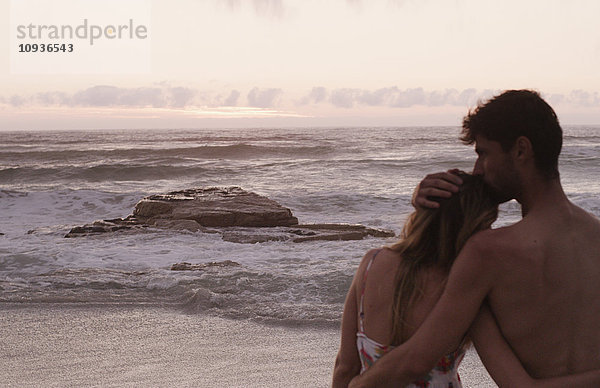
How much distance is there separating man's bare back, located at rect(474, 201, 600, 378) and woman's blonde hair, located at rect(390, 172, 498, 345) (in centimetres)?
6

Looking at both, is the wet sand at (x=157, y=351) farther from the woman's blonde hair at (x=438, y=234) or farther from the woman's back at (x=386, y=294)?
the woman's blonde hair at (x=438, y=234)

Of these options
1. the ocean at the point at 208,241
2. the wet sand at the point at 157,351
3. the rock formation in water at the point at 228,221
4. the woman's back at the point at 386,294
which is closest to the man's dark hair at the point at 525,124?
the woman's back at the point at 386,294

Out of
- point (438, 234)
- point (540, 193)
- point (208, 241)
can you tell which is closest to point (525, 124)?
point (540, 193)

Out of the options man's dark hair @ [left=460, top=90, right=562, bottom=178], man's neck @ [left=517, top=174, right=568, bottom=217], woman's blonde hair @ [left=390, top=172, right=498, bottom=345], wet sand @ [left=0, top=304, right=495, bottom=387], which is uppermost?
man's dark hair @ [left=460, top=90, right=562, bottom=178]

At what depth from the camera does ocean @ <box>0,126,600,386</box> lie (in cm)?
575

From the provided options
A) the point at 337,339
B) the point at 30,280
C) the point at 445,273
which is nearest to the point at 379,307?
the point at 445,273

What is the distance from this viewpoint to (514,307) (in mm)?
1648

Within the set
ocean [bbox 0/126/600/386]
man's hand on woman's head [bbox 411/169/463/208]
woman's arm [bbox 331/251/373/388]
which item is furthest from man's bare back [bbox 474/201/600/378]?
ocean [bbox 0/126/600/386]

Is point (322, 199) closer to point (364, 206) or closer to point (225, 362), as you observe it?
point (364, 206)

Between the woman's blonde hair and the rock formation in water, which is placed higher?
the woman's blonde hair

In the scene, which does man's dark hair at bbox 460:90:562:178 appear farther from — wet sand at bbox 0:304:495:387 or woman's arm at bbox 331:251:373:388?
wet sand at bbox 0:304:495:387

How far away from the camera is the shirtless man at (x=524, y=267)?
1.58 metres

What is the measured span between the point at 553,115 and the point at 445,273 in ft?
1.59

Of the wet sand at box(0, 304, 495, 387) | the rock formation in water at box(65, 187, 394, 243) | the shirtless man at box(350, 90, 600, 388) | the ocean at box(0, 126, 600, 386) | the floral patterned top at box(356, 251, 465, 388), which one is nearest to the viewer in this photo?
the shirtless man at box(350, 90, 600, 388)
